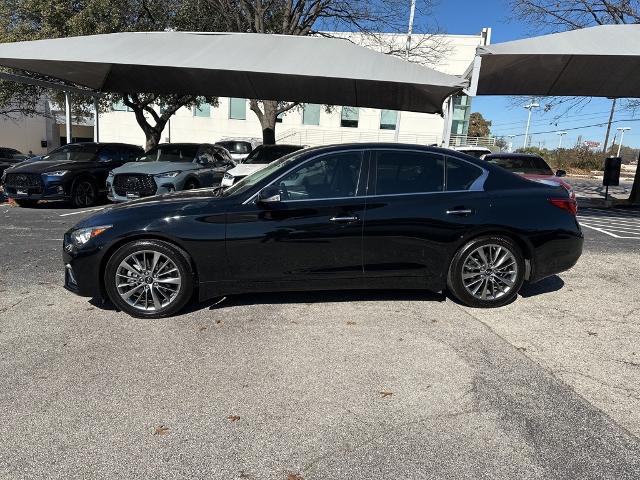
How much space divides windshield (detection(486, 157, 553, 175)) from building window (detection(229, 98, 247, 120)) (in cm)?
3156

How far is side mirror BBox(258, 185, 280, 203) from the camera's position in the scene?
4289 millimetres

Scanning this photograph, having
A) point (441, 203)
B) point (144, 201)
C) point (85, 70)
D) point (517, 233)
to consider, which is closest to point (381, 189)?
point (441, 203)

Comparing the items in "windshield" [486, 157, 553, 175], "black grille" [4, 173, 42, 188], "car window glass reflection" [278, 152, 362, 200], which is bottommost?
"black grille" [4, 173, 42, 188]

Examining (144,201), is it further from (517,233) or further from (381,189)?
(517,233)

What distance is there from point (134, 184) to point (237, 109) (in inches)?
1244

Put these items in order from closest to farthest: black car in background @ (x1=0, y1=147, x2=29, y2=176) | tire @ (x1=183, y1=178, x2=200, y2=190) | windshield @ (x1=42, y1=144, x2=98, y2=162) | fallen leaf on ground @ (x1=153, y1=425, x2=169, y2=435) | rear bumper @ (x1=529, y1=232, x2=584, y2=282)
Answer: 1. fallen leaf on ground @ (x1=153, y1=425, x2=169, y2=435)
2. rear bumper @ (x1=529, y1=232, x2=584, y2=282)
3. tire @ (x1=183, y1=178, x2=200, y2=190)
4. windshield @ (x1=42, y1=144, x2=98, y2=162)
5. black car in background @ (x1=0, y1=147, x2=29, y2=176)

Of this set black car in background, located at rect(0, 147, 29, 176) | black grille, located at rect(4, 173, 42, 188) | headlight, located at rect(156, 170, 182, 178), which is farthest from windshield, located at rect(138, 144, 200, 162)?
black car in background, located at rect(0, 147, 29, 176)

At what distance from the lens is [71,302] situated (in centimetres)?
482

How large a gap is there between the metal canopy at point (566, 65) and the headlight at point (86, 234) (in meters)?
6.95

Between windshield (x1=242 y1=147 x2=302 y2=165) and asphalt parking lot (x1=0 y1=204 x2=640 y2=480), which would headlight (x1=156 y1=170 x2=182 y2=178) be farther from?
asphalt parking lot (x1=0 y1=204 x2=640 y2=480)

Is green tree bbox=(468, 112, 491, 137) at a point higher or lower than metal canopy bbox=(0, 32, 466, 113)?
higher

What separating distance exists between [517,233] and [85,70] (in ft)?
33.9

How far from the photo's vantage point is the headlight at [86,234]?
167 inches

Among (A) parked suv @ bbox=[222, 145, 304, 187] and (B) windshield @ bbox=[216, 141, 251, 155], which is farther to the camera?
(B) windshield @ bbox=[216, 141, 251, 155]
